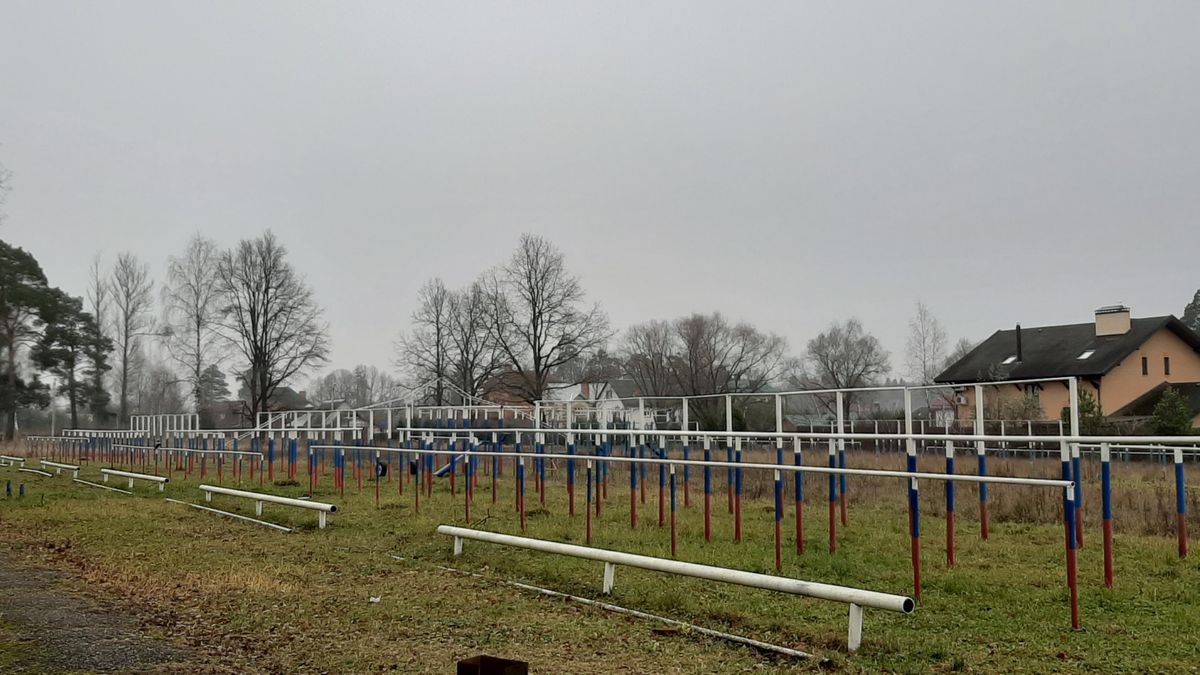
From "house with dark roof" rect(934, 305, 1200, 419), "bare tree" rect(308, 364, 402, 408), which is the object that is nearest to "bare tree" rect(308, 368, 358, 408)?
"bare tree" rect(308, 364, 402, 408)

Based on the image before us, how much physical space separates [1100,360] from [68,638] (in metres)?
40.1

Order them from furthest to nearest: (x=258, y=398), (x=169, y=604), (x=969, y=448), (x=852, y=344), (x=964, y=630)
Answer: (x=852, y=344)
(x=258, y=398)
(x=969, y=448)
(x=169, y=604)
(x=964, y=630)

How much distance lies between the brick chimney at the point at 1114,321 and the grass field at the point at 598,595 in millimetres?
33121

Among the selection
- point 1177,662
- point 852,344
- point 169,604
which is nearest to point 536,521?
point 169,604

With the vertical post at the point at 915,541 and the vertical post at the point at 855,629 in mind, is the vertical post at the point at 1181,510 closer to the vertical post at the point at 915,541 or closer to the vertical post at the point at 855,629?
the vertical post at the point at 915,541

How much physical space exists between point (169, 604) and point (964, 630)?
5918 mm

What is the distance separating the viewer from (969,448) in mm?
28078

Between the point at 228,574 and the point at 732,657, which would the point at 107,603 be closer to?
the point at 228,574

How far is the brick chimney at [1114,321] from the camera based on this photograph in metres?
40.6

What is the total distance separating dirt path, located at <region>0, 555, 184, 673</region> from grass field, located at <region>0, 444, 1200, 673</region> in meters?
0.20

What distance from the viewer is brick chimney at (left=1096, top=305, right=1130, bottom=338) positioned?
4059 cm

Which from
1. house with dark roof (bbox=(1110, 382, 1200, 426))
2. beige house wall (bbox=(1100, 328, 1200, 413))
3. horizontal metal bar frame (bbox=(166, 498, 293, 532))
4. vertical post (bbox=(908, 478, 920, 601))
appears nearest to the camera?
vertical post (bbox=(908, 478, 920, 601))

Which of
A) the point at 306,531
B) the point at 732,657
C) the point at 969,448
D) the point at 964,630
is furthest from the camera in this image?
the point at 969,448

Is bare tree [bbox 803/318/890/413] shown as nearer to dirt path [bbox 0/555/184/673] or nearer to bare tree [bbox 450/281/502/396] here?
bare tree [bbox 450/281/502/396]
